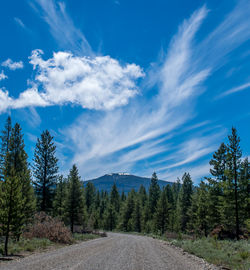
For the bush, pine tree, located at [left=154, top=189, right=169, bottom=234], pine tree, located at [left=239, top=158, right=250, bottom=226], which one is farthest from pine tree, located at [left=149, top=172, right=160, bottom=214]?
the bush

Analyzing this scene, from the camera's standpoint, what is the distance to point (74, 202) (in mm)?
35312

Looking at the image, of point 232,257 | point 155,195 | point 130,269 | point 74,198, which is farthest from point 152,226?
point 130,269

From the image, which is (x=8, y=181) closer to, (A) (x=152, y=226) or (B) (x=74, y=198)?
(B) (x=74, y=198)

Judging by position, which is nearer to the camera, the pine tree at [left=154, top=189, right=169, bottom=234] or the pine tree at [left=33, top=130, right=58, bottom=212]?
the pine tree at [left=33, top=130, right=58, bottom=212]

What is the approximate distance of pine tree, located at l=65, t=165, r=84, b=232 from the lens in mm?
34875

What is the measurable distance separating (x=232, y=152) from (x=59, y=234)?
21039 mm

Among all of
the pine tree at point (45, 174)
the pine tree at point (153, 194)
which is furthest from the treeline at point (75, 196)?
the pine tree at point (153, 194)

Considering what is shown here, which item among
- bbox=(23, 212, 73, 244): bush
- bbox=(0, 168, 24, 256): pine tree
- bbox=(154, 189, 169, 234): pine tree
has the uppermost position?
bbox=(0, 168, 24, 256): pine tree

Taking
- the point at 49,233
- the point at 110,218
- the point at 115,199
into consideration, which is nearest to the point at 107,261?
the point at 49,233

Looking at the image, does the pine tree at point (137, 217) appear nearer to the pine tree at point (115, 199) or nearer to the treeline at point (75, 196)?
the treeline at point (75, 196)

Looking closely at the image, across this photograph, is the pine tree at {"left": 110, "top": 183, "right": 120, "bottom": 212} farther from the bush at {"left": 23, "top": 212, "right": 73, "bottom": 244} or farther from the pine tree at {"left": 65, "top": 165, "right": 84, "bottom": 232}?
the bush at {"left": 23, "top": 212, "right": 73, "bottom": 244}

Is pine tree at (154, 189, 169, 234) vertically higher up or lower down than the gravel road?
lower down

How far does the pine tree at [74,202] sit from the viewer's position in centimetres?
3488

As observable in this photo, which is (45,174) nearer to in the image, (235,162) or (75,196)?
(75,196)
